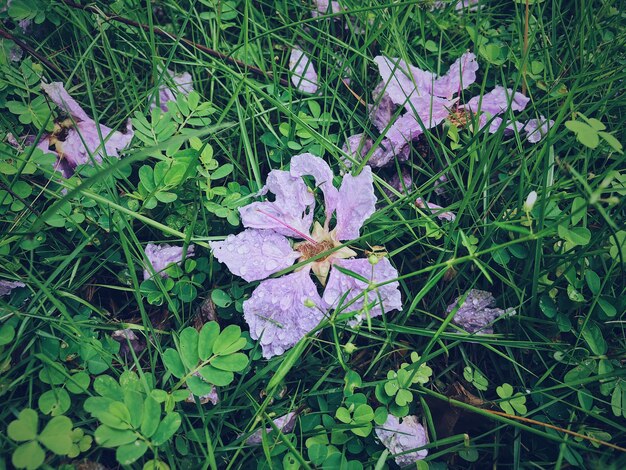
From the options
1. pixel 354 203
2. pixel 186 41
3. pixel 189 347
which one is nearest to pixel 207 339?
pixel 189 347

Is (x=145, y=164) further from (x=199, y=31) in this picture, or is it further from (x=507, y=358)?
(x=507, y=358)

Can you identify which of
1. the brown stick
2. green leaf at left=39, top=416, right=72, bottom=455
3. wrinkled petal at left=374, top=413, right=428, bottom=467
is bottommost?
wrinkled petal at left=374, top=413, right=428, bottom=467

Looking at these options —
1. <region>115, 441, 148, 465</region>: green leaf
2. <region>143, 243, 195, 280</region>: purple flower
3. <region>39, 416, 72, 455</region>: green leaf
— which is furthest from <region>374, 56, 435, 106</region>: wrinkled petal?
<region>39, 416, 72, 455</region>: green leaf

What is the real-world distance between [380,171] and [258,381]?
1.18 meters

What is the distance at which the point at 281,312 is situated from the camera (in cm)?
192

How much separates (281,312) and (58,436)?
2.94 feet

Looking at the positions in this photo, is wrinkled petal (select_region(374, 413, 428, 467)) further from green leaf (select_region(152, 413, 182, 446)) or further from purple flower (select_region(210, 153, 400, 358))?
green leaf (select_region(152, 413, 182, 446))

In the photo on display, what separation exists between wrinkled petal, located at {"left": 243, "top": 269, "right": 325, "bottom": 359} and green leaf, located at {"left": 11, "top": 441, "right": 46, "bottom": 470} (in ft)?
2.67

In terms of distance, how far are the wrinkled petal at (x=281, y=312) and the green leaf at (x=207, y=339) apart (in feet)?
0.45

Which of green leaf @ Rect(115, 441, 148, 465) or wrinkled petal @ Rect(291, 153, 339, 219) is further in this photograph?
wrinkled petal @ Rect(291, 153, 339, 219)

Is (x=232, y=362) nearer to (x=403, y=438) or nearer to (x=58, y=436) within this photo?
(x=58, y=436)

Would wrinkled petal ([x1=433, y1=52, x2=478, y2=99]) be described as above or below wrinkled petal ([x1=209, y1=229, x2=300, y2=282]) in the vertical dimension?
above

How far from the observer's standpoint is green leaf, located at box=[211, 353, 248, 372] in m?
1.76

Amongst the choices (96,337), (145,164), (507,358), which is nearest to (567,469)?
(507,358)
